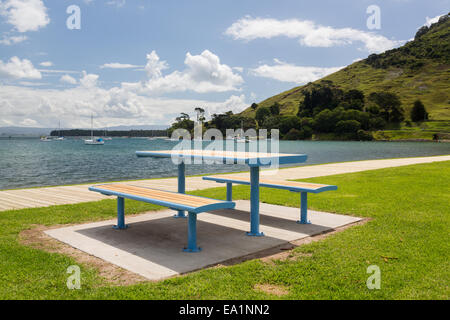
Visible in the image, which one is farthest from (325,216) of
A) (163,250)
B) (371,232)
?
(163,250)

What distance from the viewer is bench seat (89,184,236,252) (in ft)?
17.0

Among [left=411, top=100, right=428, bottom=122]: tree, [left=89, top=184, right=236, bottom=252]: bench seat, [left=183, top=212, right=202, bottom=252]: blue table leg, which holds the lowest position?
[left=183, top=212, right=202, bottom=252]: blue table leg

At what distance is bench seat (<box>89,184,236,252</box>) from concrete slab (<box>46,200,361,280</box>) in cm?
28

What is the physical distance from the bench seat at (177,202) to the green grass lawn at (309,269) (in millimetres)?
911

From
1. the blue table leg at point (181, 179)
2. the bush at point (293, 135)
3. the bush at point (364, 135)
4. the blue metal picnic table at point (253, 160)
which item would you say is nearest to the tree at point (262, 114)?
the bush at point (293, 135)

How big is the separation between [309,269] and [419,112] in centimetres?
14682

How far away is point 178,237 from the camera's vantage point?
632 centimetres

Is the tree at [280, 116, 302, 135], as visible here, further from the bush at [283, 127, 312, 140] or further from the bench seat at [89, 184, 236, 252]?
the bench seat at [89, 184, 236, 252]

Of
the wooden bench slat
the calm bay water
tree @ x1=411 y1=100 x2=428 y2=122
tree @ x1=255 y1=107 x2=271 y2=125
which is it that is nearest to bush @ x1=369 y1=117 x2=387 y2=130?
tree @ x1=411 y1=100 x2=428 y2=122

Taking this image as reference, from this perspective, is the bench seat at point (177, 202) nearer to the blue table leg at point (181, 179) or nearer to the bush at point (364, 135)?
the blue table leg at point (181, 179)

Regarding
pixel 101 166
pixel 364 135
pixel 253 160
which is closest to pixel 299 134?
pixel 364 135

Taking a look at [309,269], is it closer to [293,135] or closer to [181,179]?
[181,179]

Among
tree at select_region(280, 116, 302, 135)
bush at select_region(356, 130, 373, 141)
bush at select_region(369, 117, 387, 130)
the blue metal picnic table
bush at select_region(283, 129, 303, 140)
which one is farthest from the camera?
tree at select_region(280, 116, 302, 135)
